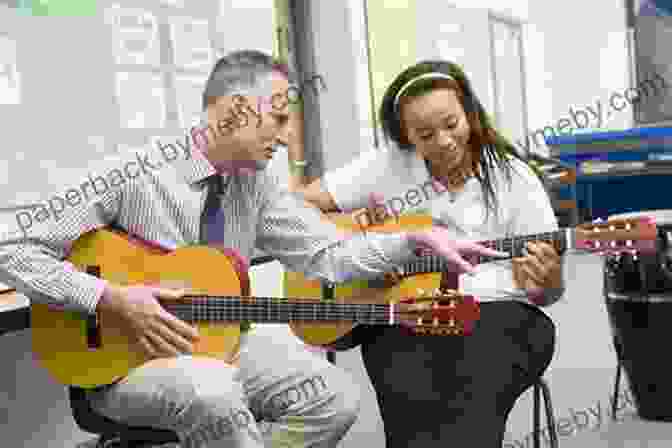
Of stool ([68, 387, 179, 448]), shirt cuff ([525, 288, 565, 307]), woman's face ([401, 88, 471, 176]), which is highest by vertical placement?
woman's face ([401, 88, 471, 176])

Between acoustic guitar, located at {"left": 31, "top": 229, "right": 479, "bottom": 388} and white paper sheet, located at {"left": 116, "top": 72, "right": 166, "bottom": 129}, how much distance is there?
163cm

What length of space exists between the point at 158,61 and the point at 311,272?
195cm

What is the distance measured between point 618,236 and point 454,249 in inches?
15.2

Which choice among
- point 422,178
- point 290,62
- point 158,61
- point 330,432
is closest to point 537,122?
point 290,62

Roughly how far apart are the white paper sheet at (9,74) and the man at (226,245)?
35.7 inches

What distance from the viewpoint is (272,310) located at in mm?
2037

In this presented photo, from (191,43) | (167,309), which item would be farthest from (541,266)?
(191,43)

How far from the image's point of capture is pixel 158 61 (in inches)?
154

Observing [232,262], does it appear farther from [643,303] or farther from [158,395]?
[643,303]

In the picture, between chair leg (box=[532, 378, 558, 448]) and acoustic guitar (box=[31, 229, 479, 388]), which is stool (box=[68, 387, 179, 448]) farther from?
chair leg (box=[532, 378, 558, 448])

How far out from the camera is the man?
1.88m

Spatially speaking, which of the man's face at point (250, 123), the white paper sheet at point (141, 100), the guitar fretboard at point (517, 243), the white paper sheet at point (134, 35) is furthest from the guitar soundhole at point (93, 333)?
the white paper sheet at point (134, 35)

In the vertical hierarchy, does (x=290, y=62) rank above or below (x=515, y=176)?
above

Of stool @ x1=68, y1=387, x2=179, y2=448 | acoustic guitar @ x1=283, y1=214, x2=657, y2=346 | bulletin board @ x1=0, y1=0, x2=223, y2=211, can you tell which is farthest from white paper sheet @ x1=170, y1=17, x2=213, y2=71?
stool @ x1=68, y1=387, x2=179, y2=448
